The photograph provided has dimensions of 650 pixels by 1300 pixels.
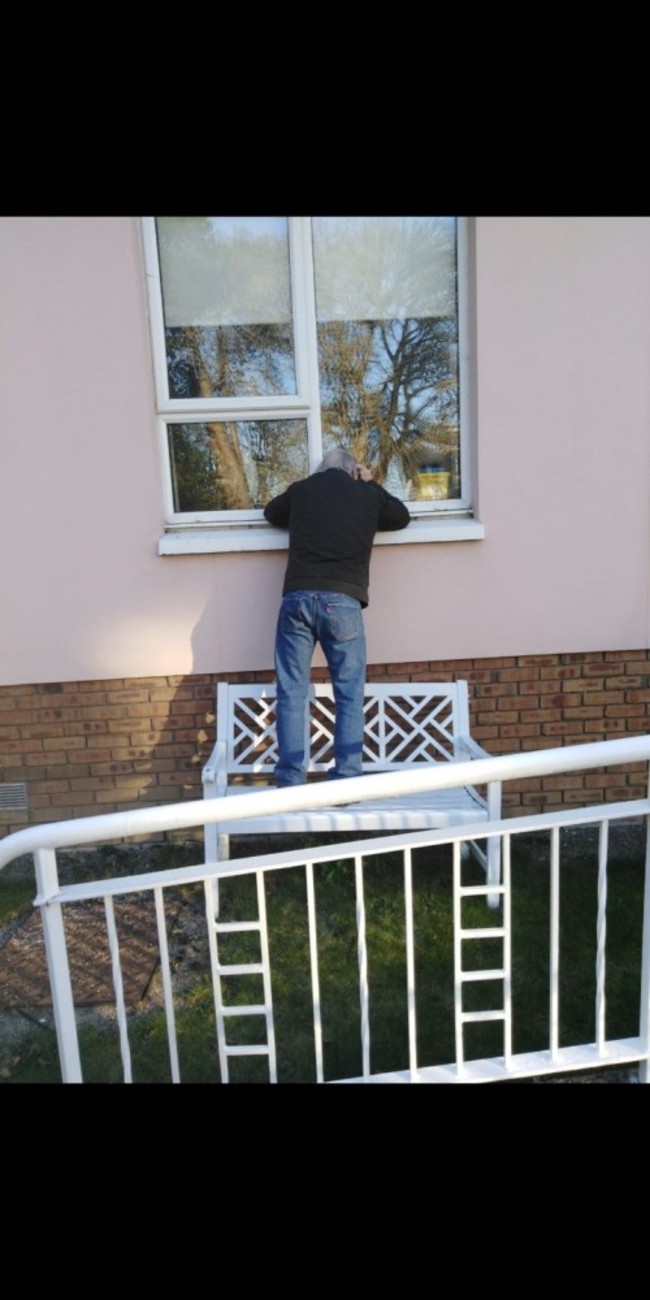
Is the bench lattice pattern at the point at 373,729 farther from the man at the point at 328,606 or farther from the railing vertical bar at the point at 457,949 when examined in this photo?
the railing vertical bar at the point at 457,949

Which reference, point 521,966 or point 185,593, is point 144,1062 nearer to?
point 521,966

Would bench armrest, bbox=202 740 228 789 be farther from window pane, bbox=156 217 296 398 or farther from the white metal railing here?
window pane, bbox=156 217 296 398

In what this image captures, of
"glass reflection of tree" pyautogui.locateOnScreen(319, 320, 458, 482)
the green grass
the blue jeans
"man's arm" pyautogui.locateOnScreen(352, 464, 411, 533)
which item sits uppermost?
"glass reflection of tree" pyautogui.locateOnScreen(319, 320, 458, 482)

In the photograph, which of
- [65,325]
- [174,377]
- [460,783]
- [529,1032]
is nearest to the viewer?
[460,783]

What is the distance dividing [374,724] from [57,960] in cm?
224

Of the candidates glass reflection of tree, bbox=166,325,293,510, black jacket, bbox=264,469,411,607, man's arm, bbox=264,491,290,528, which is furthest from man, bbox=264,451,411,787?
glass reflection of tree, bbox=166,325,293,510

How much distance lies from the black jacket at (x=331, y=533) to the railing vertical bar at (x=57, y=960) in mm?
1879

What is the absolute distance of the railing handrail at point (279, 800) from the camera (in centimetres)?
154

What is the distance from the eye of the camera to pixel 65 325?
3361 mm

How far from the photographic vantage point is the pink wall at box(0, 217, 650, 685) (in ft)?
11.0

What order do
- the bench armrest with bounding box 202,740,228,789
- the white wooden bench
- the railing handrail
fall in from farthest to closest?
the white wooden bench < the bench armrest with bounding box 202,740,228,789 < the railing handrail

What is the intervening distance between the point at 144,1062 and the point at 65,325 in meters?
3.26

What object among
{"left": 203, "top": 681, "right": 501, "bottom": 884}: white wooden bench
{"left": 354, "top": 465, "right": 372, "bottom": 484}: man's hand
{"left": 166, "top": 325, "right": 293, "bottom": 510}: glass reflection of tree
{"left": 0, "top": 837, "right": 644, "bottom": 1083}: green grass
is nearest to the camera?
{"left": 0, "top": 837, "right": 644, "bottom": 1083}: green grass

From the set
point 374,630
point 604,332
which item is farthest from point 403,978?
point 604,332
